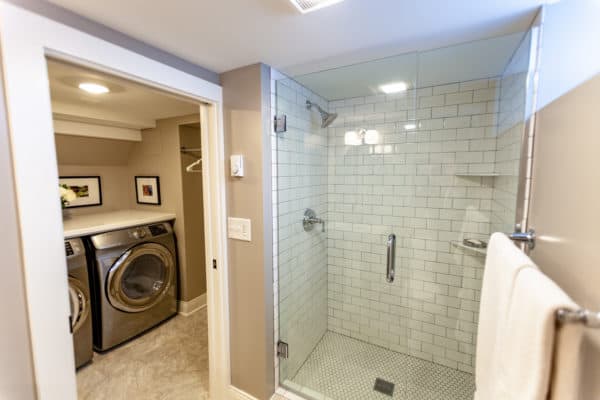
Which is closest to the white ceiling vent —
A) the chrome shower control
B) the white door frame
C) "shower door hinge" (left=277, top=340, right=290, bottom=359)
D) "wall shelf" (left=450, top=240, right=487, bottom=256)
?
the white door frame

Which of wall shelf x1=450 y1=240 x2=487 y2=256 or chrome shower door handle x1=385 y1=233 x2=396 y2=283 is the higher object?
wall shelf x1=450 y1=240 x2=487 y2=256

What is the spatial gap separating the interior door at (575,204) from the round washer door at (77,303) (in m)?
2.72

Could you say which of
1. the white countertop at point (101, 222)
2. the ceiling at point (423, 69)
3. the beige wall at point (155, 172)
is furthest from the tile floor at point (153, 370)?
the ceiling at point (423, 69)

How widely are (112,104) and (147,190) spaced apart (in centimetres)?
105

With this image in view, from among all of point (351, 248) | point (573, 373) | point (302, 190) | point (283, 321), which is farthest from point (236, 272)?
point (573, 373)

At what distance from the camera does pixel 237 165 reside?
1.60 metres

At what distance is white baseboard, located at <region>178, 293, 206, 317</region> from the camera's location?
9.36 feet

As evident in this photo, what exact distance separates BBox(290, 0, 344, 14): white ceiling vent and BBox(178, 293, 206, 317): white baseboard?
2968mm

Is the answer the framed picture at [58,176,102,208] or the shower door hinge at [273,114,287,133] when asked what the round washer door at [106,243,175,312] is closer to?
the framed picture at [58,176,102,208]

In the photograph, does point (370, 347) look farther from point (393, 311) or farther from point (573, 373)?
point (573, 373)

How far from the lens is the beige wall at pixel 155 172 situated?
2.67m

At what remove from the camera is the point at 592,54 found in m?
0.59

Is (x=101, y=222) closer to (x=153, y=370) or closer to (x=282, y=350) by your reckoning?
(x=153, y=370)

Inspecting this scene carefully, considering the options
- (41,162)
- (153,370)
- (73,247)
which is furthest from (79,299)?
(41,162)
